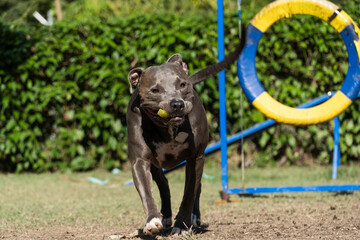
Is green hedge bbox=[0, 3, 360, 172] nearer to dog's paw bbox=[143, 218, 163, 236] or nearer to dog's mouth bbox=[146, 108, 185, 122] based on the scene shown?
dog's mouth bbox=[146, 108, 185, 122]

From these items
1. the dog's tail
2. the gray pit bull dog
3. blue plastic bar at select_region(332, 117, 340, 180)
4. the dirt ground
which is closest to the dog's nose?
the gray pit bull dog

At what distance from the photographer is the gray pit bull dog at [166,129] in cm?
362

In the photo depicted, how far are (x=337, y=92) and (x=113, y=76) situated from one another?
4.33 metres

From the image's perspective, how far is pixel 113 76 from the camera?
329 inches

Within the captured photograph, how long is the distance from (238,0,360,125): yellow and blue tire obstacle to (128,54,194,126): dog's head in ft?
4.17

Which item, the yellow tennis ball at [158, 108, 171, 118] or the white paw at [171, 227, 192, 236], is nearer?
the yellow tennis ball at [158, 108, 171, 118]

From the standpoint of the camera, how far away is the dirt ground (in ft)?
13.1

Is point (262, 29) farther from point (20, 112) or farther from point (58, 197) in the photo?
point (20, 112)

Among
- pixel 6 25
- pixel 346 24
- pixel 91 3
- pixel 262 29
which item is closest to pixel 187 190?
pixel 262 29

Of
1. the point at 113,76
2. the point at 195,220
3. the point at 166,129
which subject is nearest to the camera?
the point at 166,129

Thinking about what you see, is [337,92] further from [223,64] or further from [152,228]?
[152,228]

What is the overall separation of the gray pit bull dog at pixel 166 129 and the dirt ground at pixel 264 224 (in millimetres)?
405

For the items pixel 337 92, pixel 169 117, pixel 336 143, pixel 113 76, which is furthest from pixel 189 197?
pixel 113 76

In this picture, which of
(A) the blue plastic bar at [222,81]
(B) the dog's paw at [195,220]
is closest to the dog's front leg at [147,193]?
(B) the dog's paw at [195,220]
